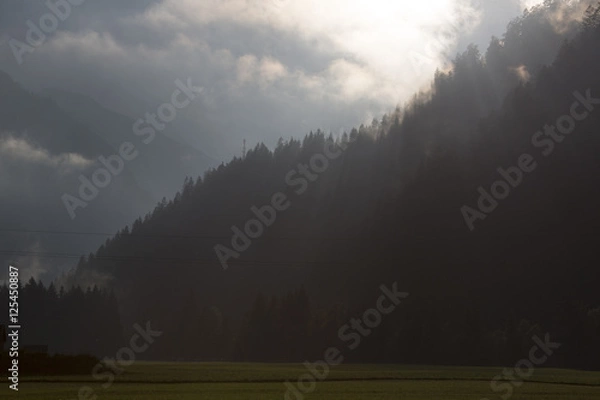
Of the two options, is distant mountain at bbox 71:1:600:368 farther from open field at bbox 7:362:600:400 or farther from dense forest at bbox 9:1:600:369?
open field at bbox 7:362:600:400

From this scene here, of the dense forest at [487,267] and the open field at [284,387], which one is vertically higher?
the dense forest at [487,267]

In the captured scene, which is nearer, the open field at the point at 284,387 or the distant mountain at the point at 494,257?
the open field at the point at 284,387

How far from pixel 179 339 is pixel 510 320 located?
95.0 metres

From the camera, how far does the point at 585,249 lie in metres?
154

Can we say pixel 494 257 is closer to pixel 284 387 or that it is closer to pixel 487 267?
pixel 487 267

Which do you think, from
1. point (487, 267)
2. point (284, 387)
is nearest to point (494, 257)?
point (487, 267)

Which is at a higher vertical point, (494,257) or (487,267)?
(494,257)

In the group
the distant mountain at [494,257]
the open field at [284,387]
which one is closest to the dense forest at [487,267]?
the distant mountain at [494,257]

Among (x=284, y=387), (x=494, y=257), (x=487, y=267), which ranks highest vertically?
(x=494, y=257)

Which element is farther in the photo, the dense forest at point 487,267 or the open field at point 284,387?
the dense forest at point 487,267

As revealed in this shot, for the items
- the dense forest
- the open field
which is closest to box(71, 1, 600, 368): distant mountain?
the dense forest

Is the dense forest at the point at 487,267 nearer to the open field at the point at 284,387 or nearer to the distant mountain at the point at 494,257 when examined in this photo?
the distant mountain at the point at 494,257

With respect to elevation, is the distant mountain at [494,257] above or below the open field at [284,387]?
above

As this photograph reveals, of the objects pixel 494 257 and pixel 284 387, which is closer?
pixel 284 387
